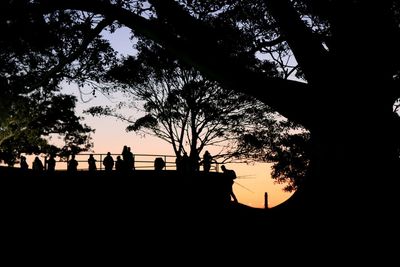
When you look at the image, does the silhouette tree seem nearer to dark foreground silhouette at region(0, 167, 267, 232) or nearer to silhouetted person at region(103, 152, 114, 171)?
dark foreground silhouette at region(0, 167, 267, 232)

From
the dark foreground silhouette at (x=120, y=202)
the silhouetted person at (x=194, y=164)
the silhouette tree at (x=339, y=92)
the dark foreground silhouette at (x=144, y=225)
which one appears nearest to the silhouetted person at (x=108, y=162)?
the silhouetted person at (x=194, y=164)

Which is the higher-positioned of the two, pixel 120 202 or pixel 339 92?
pixel 339 92

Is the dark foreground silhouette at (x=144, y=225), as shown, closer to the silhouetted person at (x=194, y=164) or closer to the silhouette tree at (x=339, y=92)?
the silhouette tree at (x=339, y=92)

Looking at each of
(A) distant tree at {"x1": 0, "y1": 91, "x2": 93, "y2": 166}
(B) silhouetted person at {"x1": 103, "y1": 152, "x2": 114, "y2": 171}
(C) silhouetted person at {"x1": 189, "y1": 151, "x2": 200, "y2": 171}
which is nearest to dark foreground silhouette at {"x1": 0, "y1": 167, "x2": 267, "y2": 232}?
(C) silhouetted person at {"x1": 189, "y1": 151, "x2": 200, "y2": 171}

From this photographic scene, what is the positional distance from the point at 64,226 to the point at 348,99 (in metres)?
4.67

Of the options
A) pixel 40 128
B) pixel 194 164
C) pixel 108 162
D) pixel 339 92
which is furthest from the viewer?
pixel 40 128

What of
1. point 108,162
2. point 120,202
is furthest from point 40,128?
point 120,202

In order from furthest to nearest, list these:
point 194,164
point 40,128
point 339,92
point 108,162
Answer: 1. point 40,128
2. point 194,164
3. point 108,162
4. point 339,92

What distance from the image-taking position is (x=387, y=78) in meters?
5.68

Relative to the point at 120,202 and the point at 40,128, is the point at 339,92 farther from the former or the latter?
the point at 40,128

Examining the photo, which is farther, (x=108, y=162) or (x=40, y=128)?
(x=40, y=128)

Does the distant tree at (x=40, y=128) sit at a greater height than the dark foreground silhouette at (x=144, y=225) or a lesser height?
greater

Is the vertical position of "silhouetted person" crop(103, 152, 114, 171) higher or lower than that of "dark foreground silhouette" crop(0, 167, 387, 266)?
higher

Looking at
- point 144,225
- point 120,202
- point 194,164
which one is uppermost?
point 194,164
